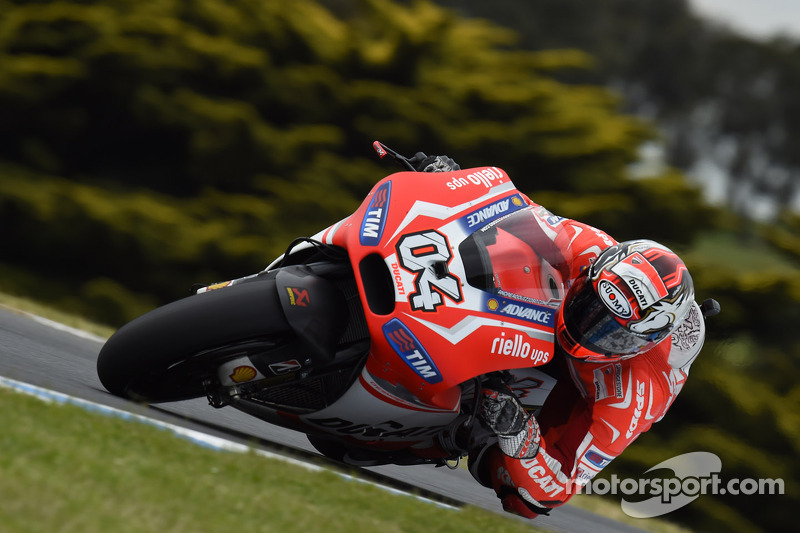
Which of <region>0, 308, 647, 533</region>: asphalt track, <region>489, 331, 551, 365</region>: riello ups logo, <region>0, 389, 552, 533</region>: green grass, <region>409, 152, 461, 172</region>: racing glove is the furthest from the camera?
<region>409, 152, 461, 172</region>: racing glove

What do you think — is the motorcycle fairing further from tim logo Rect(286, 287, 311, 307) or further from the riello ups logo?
tim logo Rect(286, 287, 311, 307)

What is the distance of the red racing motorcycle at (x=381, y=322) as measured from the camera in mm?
3477

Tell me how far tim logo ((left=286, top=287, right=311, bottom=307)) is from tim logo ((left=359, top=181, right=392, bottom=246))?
273 millimetres

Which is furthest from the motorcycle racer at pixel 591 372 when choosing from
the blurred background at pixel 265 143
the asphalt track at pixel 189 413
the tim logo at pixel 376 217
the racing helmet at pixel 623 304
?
the blurred background at pixel 265 143

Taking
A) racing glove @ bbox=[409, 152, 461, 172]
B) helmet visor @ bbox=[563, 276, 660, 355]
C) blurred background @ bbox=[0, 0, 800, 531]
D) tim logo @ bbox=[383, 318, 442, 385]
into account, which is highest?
racing glove @ bbox=[409, 152, 461, 172]

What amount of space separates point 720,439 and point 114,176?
19.5 ft

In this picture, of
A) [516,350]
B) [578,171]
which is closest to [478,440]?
[516,350]

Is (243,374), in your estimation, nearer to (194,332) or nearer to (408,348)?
(194,332)

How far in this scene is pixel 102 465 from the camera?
9.26 ft

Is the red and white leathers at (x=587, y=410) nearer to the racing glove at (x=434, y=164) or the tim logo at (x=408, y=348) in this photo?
the racing glove at (x=434, y=164)

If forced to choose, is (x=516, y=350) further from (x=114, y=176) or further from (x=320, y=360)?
(x=114, y=176)

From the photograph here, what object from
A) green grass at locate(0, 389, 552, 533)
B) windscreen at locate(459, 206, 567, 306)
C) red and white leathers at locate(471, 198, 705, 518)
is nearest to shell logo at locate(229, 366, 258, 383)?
green grass at locate(0, 389, 552, 533)

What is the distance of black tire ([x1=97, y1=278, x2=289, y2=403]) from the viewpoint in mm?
3445

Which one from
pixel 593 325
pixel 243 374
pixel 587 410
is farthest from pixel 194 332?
pixel 587 410
